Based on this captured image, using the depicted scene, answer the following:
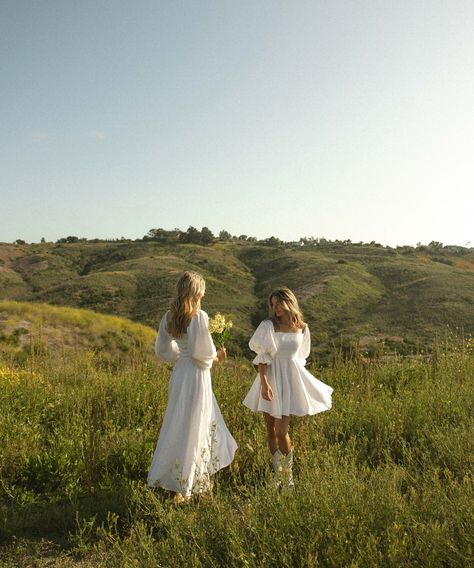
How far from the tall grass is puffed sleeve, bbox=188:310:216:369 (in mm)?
1062

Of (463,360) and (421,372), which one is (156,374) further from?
(463,360)

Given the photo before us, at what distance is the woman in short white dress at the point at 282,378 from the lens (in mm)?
4859

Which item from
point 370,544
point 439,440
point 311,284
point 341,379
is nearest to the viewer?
point 370,544

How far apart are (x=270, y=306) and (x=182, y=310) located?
0.94 metres

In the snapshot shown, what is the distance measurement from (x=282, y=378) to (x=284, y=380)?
3 centimetres

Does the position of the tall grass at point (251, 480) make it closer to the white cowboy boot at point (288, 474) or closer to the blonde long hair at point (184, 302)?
the white cowboy boot at point (288, 474)

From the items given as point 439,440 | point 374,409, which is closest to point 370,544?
point 439,440

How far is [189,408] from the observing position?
457 centimetres

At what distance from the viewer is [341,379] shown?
26.1 ft

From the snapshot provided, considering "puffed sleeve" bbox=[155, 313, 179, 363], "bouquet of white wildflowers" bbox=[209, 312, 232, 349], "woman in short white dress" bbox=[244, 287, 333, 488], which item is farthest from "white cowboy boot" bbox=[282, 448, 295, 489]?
"puffed sleeve" bbox=[155, 313, 179, 363]

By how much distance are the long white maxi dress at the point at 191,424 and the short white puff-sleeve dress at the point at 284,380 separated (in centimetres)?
51

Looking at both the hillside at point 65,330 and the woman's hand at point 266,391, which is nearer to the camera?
the woman's hand at point 266,391

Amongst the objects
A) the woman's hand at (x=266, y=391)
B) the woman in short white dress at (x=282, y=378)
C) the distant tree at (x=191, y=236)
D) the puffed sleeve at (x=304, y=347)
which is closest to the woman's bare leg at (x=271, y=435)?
the woman in short white dress at (x=282, y=378)

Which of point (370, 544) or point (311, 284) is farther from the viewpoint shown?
point (311, 284)
